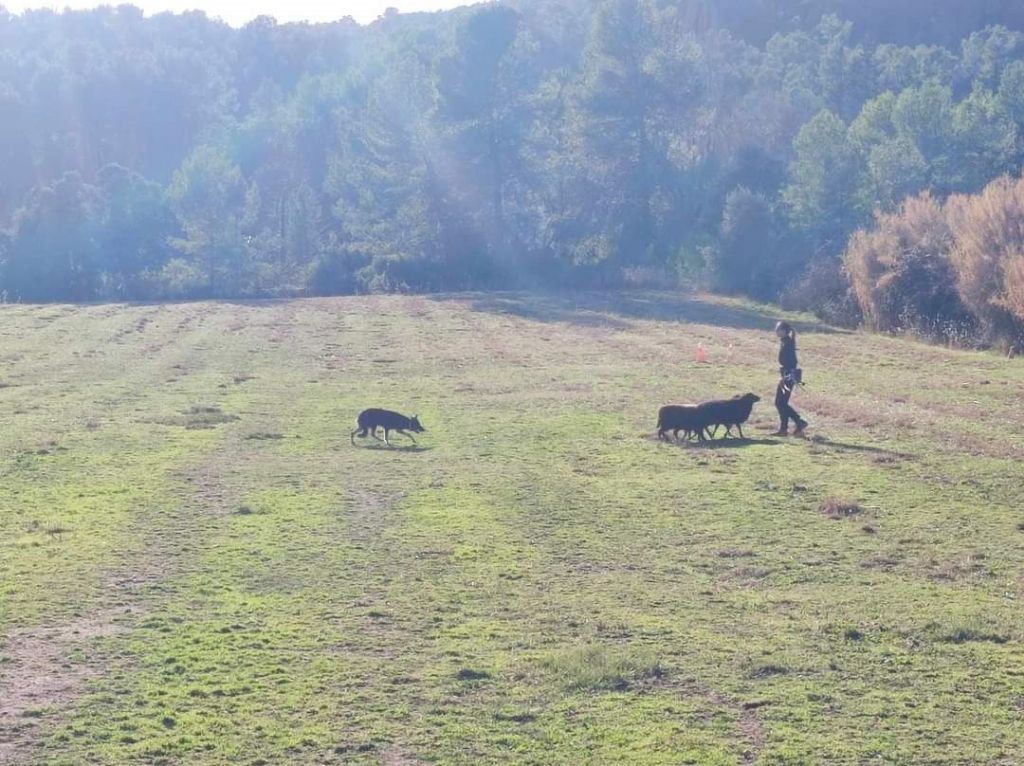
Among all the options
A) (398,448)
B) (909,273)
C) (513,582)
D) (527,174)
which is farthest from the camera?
(527,174)

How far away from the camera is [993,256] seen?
4166 centimetres

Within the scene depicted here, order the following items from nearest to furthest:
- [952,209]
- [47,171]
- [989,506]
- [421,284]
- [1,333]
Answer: [989,506], [952,209], [1,333], [421,284], [47,171]

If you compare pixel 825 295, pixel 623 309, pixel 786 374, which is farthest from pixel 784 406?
pixel 623 309

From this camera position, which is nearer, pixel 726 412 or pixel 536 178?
pixel 726 412

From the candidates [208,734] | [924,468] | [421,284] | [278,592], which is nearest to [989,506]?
[924,468]

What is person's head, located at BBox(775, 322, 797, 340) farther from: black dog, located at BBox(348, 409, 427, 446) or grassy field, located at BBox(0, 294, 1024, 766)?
black dog, located at BBox(348, 409, 427, 446)

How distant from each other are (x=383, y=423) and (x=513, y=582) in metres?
10.9

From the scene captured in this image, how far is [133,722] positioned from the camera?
32.0 feet

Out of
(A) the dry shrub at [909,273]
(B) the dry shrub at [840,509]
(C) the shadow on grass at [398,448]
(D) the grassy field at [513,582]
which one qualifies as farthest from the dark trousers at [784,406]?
(A) the dry shrub at [909,273]

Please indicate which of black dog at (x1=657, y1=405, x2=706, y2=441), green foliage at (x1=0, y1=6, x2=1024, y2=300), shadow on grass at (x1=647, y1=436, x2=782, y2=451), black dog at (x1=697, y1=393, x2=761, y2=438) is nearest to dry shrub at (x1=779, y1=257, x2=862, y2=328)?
green foliage at (x1=0, y1=6, x2=1024, y2=300)

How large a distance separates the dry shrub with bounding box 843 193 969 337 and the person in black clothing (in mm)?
21561

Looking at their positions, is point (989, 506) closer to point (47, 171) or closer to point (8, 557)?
point (8, 557)

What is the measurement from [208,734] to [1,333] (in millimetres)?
43860

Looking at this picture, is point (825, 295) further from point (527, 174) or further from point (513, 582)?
point (513, 582)
